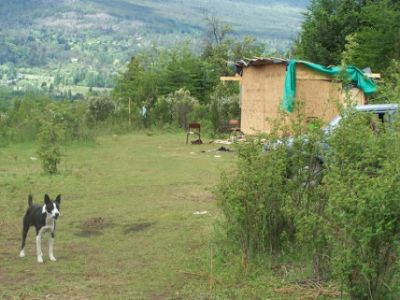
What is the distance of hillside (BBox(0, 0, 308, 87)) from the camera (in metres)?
117

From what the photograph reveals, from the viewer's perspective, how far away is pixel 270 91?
22547 mm

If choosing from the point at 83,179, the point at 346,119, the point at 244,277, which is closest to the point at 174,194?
the point at 83,179

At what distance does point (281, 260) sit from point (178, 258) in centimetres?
121

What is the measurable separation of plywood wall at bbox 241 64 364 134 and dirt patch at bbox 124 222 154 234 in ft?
32.9

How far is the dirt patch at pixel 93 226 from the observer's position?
32.3ft

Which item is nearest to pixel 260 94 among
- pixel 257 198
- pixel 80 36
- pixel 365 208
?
pixel 257 198

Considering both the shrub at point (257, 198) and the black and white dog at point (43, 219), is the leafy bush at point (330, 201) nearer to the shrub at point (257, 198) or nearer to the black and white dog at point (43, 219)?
the shrub at point (257, 198)

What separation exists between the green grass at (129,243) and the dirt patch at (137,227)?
0.01 meters

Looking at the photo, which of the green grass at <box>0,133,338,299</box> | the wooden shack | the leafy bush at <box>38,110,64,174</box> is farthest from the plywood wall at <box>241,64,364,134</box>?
the leafy bush at <box>38,110,64,174</box>

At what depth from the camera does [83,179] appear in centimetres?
1537

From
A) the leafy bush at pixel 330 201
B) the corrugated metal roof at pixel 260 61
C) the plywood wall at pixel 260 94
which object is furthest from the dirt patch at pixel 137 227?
the corrugated metal roof at pixel 260 61

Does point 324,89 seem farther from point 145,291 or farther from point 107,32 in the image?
point 107,32

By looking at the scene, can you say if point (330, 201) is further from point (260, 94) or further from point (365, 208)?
point (260, 94)

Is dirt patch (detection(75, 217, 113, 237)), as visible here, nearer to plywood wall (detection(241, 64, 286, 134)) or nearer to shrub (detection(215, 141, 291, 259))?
shrub (detection(215, 141, 291, 259))
